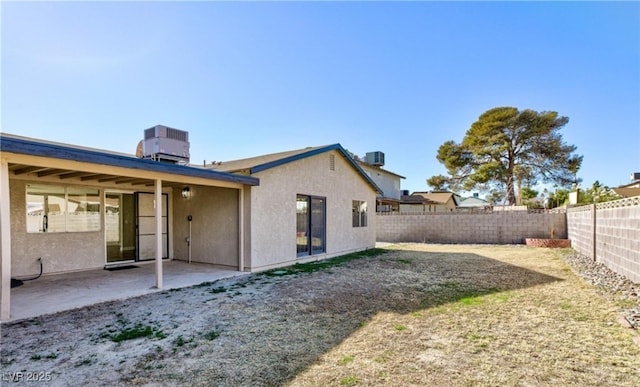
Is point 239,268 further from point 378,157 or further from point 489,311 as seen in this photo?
point 378,157

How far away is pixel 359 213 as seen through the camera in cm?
1355

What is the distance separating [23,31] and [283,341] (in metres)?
9.40

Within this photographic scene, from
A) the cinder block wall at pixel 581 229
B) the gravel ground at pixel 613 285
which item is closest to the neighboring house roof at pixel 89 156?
the gravel ground at pixel 613 285

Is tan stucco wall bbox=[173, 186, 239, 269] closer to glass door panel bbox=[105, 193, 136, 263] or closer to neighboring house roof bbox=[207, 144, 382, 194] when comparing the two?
neighboring house roof bbox=[207, 144, 382, 194]

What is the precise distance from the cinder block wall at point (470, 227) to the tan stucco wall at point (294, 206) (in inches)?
219

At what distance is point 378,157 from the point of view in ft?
92.5

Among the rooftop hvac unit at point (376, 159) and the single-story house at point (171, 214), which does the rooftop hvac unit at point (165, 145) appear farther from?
the rooftop hvac unit at point (376, 159)

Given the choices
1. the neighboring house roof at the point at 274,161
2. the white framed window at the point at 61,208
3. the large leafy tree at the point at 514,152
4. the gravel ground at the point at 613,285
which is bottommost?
the gravel ground at the point at 613,285

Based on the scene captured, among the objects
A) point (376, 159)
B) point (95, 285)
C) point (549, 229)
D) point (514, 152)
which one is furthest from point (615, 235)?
point (376, 159)

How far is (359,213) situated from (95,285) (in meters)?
9.32

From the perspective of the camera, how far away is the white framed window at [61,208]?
778 cm

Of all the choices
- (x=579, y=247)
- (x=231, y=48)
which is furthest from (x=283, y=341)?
(x=579, y=247)

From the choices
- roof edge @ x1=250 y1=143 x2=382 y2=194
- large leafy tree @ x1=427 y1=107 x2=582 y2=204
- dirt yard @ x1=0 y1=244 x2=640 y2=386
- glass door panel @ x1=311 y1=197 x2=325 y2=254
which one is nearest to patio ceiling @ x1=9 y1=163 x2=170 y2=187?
roof edge @ x1=250 y1=143 x2=382 y2=194

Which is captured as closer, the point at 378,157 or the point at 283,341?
the point at 283,341
